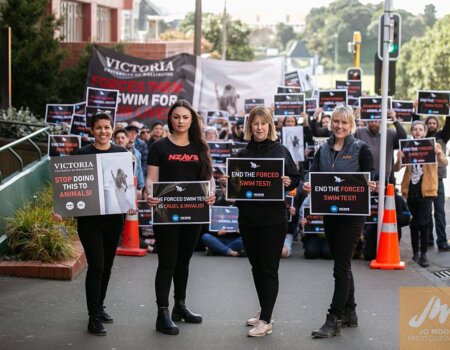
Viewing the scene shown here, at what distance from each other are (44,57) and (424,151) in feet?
38.6

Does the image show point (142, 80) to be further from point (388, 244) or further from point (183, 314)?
point (183, 314)

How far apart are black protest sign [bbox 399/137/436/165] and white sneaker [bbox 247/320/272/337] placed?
17.5 ft

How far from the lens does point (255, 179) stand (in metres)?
8.28

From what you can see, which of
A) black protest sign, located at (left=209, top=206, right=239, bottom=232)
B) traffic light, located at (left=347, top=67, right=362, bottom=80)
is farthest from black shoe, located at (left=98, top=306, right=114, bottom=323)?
traffic light, located at (left=347, top=67, right=362, bottom=80)

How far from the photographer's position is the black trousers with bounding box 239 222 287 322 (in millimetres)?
8062

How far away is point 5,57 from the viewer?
18.7 metres

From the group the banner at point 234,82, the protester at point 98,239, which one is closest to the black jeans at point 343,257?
the protester at point 98,239

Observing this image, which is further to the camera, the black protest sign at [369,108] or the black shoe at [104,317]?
the black protest sign at [369,108]

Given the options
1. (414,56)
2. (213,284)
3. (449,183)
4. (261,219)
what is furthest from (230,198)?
(414,56)

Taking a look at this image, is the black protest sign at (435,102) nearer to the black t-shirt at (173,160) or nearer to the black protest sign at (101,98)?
the black protest sign at (101,98)

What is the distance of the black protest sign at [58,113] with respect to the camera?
55.0ft

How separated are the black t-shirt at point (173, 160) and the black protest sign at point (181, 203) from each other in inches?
2.7

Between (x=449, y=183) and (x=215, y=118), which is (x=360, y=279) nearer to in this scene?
(x=215, y=118)

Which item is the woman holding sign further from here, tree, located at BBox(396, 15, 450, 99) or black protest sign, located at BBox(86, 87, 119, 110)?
tree, located at BBox(396, 15, 450, 99)
